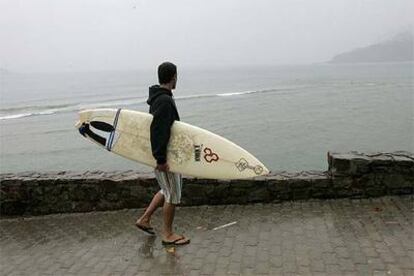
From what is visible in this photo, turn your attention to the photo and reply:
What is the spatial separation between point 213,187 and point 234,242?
152 cm

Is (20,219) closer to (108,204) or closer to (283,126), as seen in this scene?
(108,204)

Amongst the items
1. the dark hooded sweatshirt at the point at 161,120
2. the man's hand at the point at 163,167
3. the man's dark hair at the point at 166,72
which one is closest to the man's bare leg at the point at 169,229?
the man's hand at the point at 163,167

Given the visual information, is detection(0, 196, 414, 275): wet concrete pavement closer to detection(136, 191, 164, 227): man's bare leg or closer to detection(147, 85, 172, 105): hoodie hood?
detection(136, 191, 164, 227): man's bare leg

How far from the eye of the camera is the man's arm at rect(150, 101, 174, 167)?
5.09 meters

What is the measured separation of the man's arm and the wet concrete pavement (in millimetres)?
1094

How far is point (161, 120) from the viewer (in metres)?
5.09

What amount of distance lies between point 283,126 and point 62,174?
27.3 metres

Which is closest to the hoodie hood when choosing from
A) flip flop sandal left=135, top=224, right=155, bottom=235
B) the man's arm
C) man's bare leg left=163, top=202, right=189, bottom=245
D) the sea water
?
the man's arm

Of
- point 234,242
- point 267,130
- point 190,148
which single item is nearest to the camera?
point 234,242

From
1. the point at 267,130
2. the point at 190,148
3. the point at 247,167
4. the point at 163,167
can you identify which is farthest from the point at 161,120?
the point at 267,130

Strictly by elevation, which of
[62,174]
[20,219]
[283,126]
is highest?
[62,174]

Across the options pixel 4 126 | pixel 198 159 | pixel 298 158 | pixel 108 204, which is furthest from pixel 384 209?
pixel 4 126

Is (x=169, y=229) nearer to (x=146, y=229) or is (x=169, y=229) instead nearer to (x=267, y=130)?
(x=146, y=229)

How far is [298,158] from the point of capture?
2178cm
